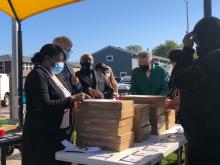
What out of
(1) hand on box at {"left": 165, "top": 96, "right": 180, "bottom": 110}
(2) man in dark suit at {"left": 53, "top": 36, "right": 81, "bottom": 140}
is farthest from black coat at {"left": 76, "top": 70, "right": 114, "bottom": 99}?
(1) hand on box at {"left": 165, "top": 96, "right": 180, "bottom": 110}

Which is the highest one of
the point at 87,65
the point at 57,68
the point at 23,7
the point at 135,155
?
the point at 23,7

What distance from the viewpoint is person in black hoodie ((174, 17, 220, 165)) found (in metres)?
2.37

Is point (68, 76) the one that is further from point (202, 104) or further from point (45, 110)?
point (202, 104)

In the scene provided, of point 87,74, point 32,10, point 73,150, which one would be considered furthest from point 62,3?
point 73,150

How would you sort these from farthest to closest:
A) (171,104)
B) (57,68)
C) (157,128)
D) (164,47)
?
(164,47), (171,104), (157,128), (57,68)

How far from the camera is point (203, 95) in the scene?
2396mm

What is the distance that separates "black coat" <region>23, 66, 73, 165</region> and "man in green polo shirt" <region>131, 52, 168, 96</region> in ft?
5.82

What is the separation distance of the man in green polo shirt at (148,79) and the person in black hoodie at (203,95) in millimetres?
1942

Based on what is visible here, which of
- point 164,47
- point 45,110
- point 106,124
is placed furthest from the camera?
point 164,47

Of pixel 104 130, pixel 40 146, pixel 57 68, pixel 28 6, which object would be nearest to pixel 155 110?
pixel 104 130

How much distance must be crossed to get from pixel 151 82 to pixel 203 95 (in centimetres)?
209

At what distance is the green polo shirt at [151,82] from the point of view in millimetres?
4492

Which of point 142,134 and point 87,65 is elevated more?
point 87,65

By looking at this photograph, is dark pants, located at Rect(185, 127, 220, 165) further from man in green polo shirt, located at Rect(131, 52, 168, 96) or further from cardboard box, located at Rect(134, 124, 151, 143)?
man in green polo shirt, located at Rect(131, 52, 168, 96)
